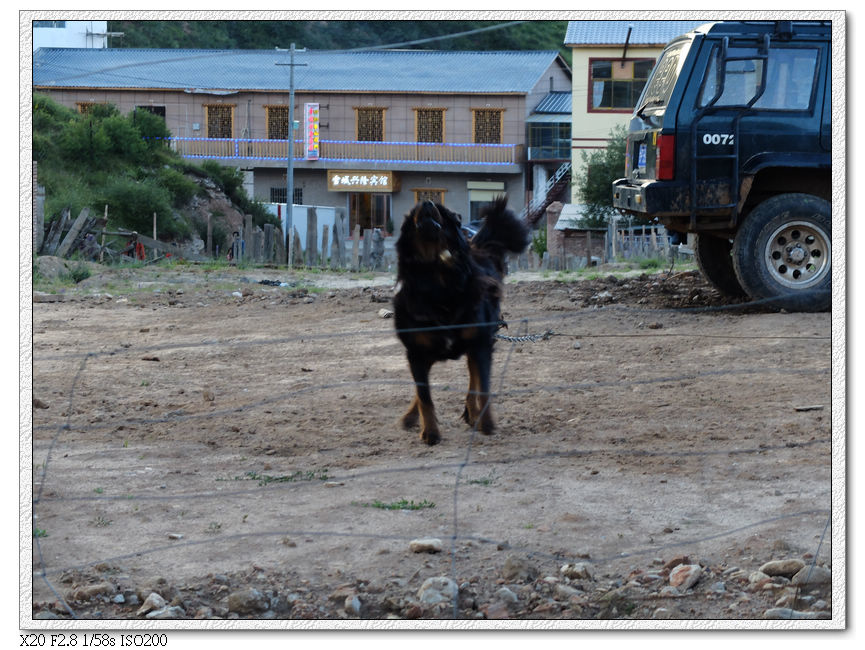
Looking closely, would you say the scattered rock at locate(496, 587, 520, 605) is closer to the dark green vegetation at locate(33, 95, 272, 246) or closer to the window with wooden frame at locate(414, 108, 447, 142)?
the dark green vegetation at locate(33, 95, 272, 246)

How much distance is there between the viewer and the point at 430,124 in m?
22.6

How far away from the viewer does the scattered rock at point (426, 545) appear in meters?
3.84

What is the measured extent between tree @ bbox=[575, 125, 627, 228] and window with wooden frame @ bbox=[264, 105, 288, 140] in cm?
786

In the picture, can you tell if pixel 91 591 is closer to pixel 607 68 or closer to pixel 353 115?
pixel 607 68

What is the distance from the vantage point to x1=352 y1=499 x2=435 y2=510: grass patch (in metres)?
4.36

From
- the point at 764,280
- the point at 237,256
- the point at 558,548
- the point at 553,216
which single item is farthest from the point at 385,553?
the point at 553,216

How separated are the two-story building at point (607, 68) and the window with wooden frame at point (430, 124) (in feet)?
10.3

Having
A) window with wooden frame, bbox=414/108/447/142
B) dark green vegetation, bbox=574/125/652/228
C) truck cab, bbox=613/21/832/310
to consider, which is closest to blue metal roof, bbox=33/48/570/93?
window with wooden frame, bbox=414/108/447/142

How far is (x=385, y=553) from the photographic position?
A: 3854 mm

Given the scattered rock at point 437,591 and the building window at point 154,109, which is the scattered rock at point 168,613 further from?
the building window at point 154,109

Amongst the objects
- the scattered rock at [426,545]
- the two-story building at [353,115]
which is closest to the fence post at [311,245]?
the two-story building at [353,115]

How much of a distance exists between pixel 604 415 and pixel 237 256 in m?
14.8

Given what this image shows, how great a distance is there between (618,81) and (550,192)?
13444mm

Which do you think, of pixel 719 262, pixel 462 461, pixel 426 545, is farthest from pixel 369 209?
pixel 426 545
